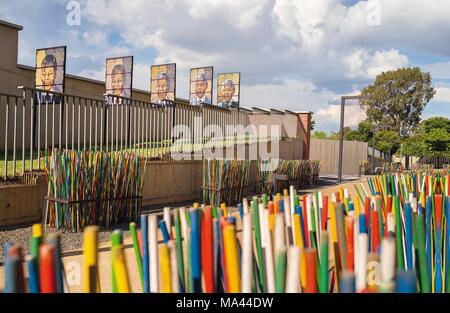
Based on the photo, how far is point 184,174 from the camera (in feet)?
36.3

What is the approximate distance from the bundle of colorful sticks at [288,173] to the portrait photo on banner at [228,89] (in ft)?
24.6

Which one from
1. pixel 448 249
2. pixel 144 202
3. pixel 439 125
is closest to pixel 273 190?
pixel 144 202

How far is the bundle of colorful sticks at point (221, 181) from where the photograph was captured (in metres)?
9.91

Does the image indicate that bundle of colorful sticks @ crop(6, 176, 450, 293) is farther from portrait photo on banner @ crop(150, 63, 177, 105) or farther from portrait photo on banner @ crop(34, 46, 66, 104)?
portrait photo on banner @ crop(150, 63, 177, 105)

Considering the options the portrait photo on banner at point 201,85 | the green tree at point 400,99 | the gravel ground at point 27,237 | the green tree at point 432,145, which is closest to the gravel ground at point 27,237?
the gravel ground at point 27,237

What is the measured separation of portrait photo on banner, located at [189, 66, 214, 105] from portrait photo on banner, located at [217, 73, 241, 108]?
5.49 feet

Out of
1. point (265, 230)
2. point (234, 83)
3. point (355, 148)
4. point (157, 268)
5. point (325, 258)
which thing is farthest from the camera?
point (355, 148)

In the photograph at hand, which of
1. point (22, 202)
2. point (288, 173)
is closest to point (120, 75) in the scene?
point (288, 173)

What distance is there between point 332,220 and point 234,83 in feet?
70.2

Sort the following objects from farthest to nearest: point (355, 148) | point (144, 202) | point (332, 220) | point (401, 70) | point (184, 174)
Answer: point (401, 70)
point (355, 148)
point (184, 174)
point (144, 202)
point (332, 220)

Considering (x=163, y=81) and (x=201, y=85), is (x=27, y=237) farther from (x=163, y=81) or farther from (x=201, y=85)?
A: (x=201, y=85)

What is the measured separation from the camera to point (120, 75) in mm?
16484

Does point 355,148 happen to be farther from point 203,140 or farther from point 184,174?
point 184,174

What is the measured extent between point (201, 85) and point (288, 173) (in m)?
9.43
